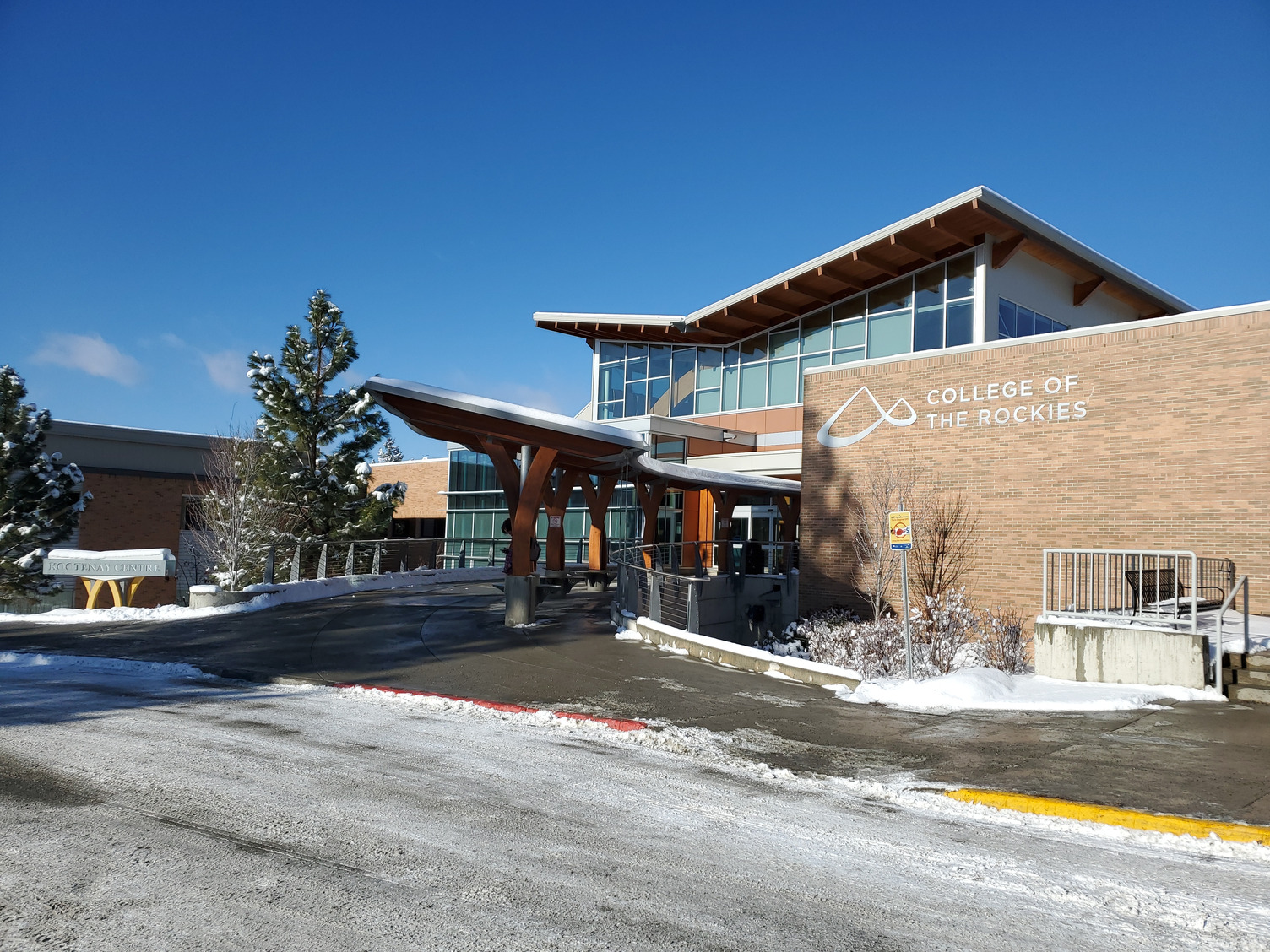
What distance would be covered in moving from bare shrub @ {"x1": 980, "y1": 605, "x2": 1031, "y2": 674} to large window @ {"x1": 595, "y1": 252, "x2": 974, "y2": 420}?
34.2 feet

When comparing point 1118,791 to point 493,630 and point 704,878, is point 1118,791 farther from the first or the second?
point 493,630

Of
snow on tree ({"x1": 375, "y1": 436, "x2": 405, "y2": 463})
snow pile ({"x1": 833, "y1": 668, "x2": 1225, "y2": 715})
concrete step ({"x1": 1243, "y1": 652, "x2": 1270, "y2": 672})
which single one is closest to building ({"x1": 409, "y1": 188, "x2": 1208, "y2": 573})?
concrete step ({"x1": 1243, "y1": 652, "x2": 1270, "y2": 672})

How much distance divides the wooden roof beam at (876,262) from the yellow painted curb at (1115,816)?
22743 mm

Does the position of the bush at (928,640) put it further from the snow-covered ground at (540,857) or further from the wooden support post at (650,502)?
the wooden support post at (650,502)

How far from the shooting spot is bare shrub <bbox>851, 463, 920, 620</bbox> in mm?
18984

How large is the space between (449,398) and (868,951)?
13.5 m

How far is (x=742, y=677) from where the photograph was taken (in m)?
12.7

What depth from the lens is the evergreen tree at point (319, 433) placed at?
30.0 m

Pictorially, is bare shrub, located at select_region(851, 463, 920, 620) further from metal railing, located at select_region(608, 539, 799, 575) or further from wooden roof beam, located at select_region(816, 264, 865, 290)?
wooden roof beam, located at select_region(816, 264, 865, 290)

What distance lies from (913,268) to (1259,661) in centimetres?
1953

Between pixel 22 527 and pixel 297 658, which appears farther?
pixel 22 527

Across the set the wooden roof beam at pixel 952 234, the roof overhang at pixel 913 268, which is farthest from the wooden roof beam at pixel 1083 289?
the wooden roof beam at pixel 952 234

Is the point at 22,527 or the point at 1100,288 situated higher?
the point at 1100,288

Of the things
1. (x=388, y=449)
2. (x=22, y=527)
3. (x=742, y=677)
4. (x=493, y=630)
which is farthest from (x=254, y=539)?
(x=388, y=449)
